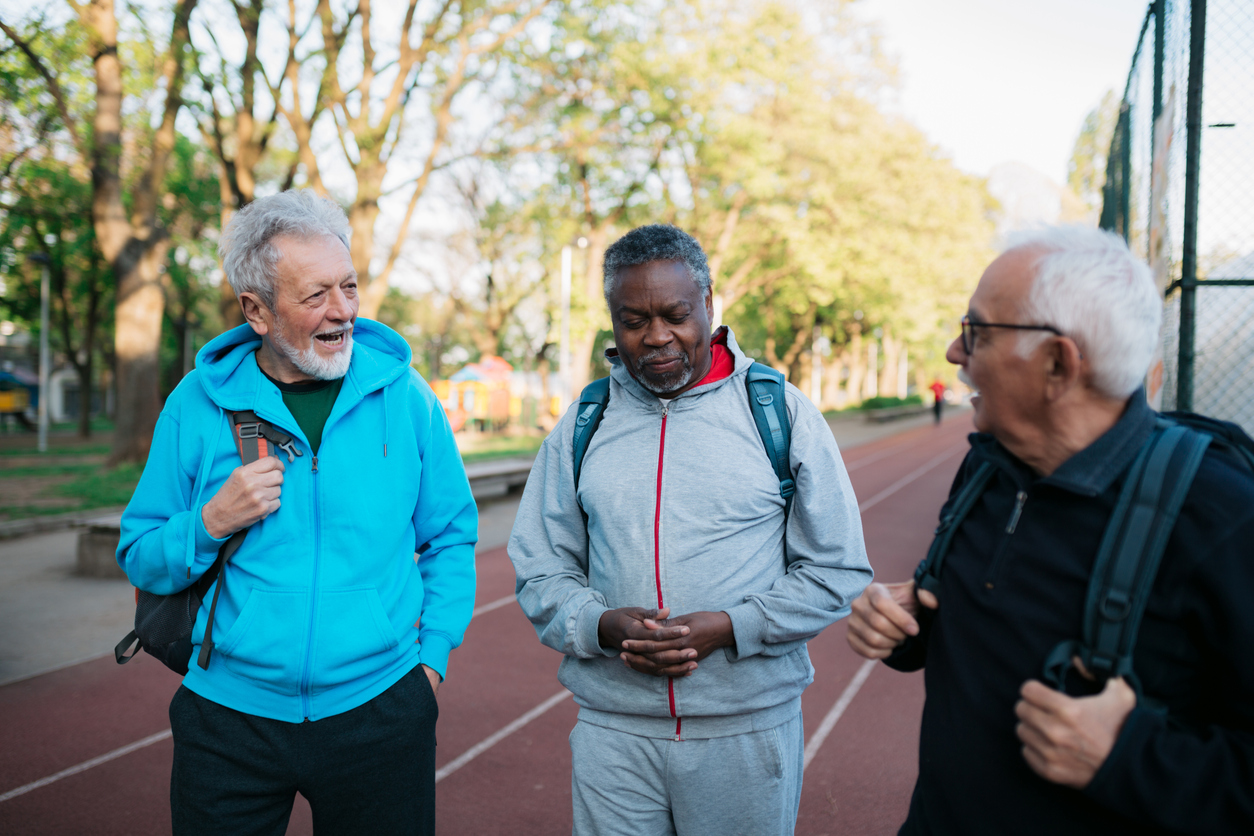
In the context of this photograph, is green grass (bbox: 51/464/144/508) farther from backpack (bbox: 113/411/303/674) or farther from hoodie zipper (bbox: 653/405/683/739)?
hoodie zipper (bbox: 653/405/683/739)

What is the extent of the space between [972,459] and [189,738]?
1923 mm

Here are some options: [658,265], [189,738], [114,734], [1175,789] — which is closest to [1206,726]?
[1175,789]

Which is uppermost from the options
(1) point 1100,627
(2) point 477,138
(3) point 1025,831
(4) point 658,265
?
(2) point 477,138

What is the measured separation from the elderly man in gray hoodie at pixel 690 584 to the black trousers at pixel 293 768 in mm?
450

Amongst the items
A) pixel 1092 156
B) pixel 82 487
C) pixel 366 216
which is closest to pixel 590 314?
pixel 366 216

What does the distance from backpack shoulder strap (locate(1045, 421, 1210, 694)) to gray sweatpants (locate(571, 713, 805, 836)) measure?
102 centimetres

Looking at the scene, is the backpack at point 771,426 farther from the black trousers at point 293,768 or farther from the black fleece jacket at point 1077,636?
the black trousers at point 293,768

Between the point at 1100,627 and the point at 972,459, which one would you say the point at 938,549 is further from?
the point at 1100,627

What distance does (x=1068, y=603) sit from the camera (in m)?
1.40

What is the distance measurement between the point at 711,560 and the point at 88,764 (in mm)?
4106

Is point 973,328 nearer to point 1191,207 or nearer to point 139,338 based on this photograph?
point 1191,207

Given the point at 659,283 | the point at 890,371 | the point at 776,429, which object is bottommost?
the point at 776,429

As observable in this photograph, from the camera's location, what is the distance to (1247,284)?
452 cm

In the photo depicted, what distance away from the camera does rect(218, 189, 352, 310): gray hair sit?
7.35 ft
